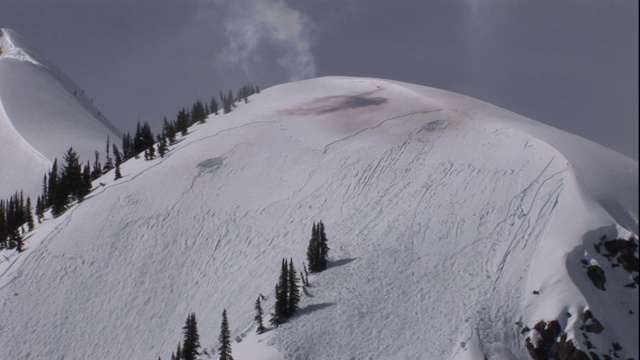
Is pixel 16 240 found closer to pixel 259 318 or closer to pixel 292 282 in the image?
pixel 259 318

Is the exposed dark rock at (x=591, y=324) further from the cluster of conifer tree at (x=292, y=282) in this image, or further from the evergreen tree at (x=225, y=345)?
the evergreen tree at (x=225, y=345)

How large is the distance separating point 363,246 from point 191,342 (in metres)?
15.7

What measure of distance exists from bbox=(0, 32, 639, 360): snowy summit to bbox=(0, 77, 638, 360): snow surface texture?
6.1 inches

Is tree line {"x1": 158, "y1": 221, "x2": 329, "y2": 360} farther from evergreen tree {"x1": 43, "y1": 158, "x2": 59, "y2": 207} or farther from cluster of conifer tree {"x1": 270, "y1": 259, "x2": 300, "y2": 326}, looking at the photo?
evergreen tree {"x1": 43, "y1": 158, "x2": 59, "y2": 207}

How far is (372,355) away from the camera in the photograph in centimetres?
5384

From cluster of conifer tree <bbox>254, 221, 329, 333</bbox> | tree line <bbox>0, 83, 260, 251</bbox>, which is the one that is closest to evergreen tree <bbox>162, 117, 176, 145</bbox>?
tree line <bbox>0, 83, 260, 251</bbox>

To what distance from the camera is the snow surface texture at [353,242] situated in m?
55.3

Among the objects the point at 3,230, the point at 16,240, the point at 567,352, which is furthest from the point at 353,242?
the point at 3,230

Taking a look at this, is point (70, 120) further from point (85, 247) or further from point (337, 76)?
point (85, 247)

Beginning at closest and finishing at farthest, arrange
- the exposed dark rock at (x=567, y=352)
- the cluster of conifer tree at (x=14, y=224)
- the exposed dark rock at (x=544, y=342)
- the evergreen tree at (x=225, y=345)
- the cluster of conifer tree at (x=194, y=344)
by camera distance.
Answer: the exposed dark rock at (x=567, y=352), the exposed dark rock at (x=544, y=342), the evergreen tree at (x=225, y=345), the cluster of conifer tree at (x=194, y=344), the cluster of conifer tree at (x=14, y=224)

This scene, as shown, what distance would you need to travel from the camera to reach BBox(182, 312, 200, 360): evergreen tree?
182ft

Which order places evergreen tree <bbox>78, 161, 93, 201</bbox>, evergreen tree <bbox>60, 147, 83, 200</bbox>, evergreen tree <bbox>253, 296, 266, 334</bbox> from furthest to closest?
evergreen tree <bbox>60, 147, 83, 200</bbox> → evergreen tree <bbox>78, 161, 93, 201</bbox> → evergreen tree <bbox>253, 296, 266, 334</bbox>

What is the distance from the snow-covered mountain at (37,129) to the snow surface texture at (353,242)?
165 ft

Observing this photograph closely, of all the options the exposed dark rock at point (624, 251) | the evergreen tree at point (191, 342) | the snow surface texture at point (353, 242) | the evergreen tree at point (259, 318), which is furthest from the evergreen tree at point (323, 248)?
the exposed dark rock at point (624, 251)
